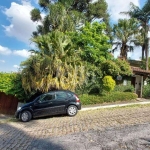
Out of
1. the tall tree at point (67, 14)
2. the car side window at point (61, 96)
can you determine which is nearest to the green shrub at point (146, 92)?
the tall tree at point (67, 14)

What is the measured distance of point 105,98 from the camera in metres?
18.5

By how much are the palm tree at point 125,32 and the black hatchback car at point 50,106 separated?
780 inches

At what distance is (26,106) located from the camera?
13.5m

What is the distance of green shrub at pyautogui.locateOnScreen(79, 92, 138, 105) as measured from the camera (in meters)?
18.0

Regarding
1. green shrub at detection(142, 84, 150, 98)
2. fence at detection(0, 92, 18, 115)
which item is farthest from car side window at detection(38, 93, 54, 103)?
green shrub at detection(142, 84, 150, 98)

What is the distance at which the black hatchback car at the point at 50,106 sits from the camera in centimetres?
1341

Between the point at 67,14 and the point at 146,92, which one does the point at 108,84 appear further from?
the point at 67,14

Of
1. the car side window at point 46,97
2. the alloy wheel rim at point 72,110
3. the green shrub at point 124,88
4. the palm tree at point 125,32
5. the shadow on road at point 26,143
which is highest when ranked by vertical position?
the palm tree at point 125,32

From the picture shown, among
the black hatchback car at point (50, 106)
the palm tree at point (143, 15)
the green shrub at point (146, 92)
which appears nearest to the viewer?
the black hatchback car at point (50, 106)

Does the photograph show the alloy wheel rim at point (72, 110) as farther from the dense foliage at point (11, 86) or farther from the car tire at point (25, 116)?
the dense foliage at point (11, 86)

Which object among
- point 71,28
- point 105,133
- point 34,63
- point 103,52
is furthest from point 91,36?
point 105,133

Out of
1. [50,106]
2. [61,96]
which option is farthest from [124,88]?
[50,106]

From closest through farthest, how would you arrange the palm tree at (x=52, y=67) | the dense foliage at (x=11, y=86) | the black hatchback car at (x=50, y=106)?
the black hatchback car at (x=50, y=106), the palm tree at (x=52, y=67), the dense foliage at (x=11, y=86)

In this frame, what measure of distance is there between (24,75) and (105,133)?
10650 mm
